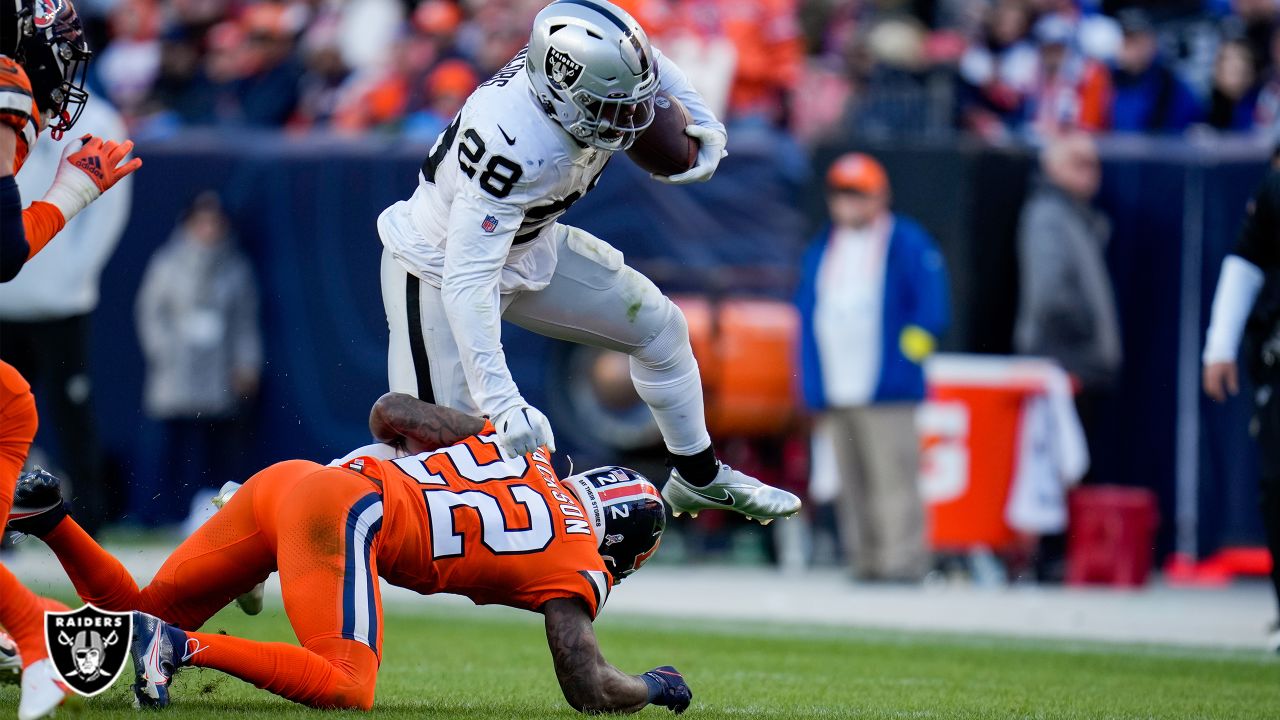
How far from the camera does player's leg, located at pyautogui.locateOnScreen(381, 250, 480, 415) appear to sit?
5.53 meters

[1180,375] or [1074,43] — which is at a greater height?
[1074,43]

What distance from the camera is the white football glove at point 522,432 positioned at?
4.86 metres

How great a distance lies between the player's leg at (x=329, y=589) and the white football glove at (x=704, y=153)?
5.19ft

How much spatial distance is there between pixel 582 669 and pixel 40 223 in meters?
1.77

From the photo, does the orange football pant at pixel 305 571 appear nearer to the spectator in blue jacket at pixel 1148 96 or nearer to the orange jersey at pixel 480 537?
the orange jersey at pixel 480 537

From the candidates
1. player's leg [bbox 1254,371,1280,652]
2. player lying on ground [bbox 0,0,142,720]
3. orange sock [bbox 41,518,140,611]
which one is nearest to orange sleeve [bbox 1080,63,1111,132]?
player's leg [bbox 1254,371,1280,652]

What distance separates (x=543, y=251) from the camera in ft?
18.5

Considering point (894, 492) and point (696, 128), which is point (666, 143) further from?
point (894, 492)

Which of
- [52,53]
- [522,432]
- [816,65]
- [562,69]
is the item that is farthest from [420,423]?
[816,65]

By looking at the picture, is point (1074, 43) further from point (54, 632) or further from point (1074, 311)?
point (54, 632)

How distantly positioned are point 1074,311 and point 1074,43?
2.37 m

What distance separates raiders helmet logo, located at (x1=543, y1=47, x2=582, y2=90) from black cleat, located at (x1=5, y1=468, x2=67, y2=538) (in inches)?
68.8

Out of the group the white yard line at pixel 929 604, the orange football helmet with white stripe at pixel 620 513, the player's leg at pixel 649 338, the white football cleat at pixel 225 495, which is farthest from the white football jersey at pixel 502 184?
the white yard line at pixel 929 604

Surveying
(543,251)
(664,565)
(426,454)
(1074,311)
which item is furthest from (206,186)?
(426,454)
